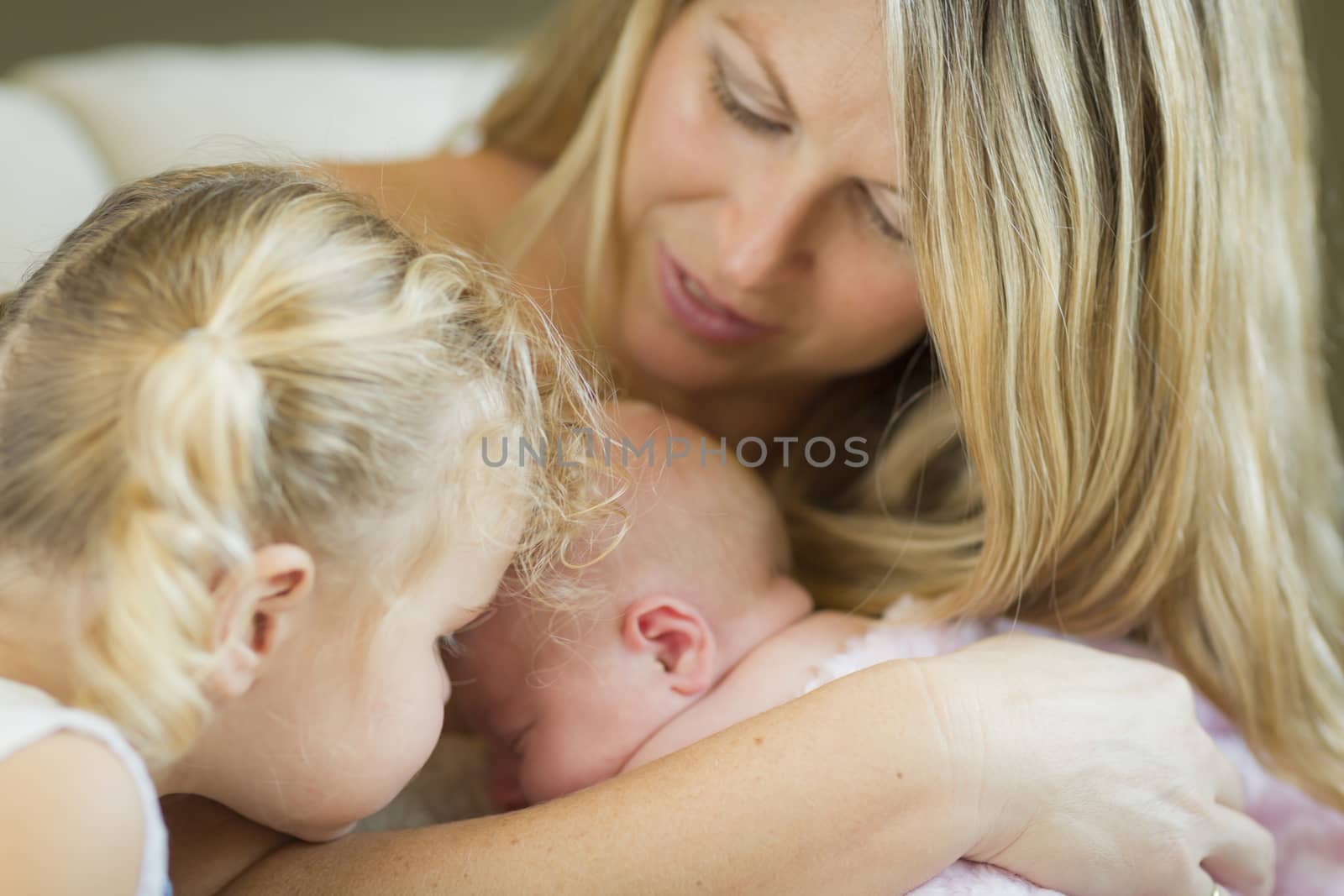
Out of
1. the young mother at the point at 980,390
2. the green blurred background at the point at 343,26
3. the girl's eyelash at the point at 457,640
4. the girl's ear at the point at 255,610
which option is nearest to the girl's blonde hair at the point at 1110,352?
the young mother at the point at 980,390

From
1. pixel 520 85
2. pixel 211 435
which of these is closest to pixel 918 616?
pixel 211 435

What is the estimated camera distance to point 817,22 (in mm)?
935

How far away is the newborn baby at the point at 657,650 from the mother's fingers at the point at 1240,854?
3.1 inches

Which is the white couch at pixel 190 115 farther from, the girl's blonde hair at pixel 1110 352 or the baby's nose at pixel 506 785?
the baby's nose at pixel 506 785

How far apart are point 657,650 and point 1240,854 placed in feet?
1.58

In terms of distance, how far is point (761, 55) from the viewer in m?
0.99

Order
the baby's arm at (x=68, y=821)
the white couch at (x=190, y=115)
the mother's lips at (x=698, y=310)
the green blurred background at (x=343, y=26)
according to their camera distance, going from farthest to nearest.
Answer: the green blurred background at (x=343, y=26) → the white couch at (x=190, y=115) → the mother's lips at (x=698, y=310) → the baby's arm at (x=68, y=821)

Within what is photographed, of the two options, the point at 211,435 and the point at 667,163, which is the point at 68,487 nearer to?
the point at 211,435

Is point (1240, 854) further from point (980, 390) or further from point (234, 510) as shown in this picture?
point (234, 510)

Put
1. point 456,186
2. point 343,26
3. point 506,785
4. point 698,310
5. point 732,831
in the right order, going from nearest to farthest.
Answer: point 732,831 < point 506,785 < point 698,310 < point 456,186 < point 343,26

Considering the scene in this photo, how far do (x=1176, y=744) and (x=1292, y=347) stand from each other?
47 centimetres

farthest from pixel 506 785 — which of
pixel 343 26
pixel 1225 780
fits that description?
pixel 343 26

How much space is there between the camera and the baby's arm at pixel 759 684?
3.06ft

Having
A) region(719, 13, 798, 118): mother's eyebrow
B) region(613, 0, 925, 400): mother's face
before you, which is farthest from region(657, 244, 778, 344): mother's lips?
region(719, 13, 798, 118): mother's eyebrow
